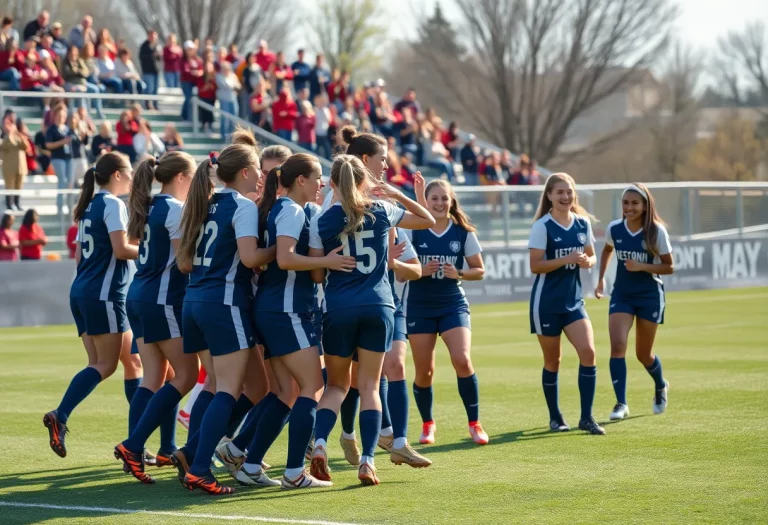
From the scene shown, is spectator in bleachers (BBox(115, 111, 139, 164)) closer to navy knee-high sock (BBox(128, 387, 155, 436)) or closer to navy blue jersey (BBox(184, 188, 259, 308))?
navy knee-high sock (BBox(128, 387, 155, 436))

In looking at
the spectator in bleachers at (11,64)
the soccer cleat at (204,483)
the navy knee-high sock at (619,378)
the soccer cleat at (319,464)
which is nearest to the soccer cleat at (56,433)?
the soccer cleat at (204,483)

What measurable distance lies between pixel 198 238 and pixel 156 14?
39.6 metres

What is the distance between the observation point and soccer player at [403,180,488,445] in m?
8.75

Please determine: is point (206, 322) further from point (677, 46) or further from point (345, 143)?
point (677, 46)

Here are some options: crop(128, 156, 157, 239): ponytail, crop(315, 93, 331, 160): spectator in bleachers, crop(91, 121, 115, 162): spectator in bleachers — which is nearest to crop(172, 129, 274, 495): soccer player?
crop(128, 156, 157, 239): ponytail

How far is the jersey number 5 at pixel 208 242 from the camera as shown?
6.88 m

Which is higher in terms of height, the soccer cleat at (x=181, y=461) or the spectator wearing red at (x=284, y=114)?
the spectator wearing red at (x=284, y=114)

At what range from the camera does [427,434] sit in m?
8.74

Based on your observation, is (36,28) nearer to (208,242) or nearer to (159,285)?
(159,285)

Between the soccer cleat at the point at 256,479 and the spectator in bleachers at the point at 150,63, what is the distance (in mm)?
20815

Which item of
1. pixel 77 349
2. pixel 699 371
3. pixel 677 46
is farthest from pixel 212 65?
pixel 677 46

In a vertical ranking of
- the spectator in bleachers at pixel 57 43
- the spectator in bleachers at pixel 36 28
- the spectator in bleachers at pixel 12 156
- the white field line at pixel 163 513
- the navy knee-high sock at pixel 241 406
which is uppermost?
the spectator in bleachers at pixel 36 28

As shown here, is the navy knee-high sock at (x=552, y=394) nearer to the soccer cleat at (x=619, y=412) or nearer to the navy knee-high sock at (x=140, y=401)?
the soccer cleat at (x=619, y=412)

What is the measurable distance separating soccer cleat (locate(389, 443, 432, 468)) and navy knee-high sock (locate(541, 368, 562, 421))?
84.0 inches
